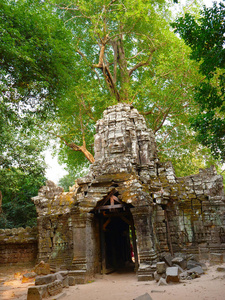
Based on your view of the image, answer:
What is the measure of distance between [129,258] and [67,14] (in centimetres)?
1886

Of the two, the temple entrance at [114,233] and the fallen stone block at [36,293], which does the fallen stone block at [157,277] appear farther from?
the fallen stone block at [36,293]

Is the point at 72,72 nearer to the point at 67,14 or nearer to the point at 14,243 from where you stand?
the point at 14,243

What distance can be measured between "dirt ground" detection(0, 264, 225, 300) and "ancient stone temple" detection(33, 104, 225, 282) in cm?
64

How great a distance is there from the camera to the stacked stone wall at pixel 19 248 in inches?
499

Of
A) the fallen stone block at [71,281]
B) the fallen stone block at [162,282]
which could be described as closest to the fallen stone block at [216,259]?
the fallen stone block at [162,282]

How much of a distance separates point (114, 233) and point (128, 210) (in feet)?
9.60

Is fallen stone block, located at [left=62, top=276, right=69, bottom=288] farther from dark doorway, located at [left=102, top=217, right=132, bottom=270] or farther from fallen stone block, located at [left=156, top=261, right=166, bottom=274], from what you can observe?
fallen stone block, located at [left=156, top=261, right=166, bottom=274]

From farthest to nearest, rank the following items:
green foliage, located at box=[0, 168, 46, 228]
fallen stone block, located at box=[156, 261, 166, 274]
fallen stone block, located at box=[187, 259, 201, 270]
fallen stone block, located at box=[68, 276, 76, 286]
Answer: green foliage, located at box=[0, 168, 46, 228], fallen stone block, located at box=[187, 259, 201, 270], fallen stone block, located at box=[68, 276, 76, 286], fallen stone block, located at box=[156, 261, 166, 274]

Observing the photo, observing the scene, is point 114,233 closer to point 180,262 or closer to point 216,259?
point 180,262

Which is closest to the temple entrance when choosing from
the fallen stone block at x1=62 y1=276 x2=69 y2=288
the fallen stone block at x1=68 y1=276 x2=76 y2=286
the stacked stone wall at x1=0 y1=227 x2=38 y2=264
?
the fallen stone block at x1=68 y1=276 x2=76 y2=286

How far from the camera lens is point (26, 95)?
24.7 ft

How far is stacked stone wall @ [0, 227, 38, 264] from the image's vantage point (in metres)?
12.7

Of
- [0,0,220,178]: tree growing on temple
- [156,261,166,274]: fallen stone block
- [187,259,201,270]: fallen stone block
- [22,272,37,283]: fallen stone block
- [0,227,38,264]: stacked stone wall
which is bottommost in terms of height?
[22,272,37,283]: fallen stone block

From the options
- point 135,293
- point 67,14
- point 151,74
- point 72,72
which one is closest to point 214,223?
point 135,293
